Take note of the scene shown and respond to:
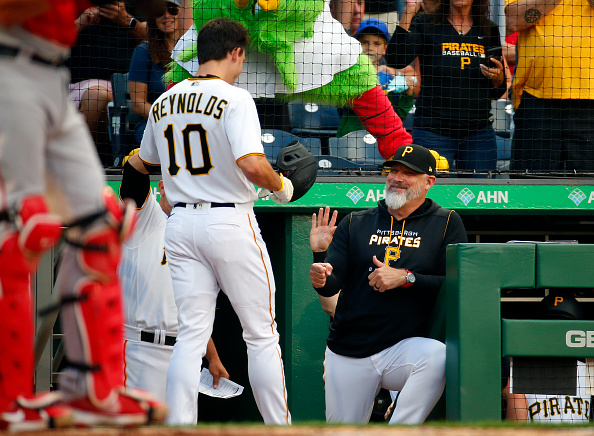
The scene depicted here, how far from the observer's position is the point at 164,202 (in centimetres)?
484

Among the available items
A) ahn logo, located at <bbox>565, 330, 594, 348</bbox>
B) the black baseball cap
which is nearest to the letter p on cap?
the black baseball cap

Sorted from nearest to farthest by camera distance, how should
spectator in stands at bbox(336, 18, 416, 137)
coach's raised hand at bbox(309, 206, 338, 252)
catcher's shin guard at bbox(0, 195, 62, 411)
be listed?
catcher's shin guard at bbox(0, 195, 62, 411), coach's raised hand at bbox(309, 206, 338, 252), spectator in stands at bbox(336, 18, 416, 137)

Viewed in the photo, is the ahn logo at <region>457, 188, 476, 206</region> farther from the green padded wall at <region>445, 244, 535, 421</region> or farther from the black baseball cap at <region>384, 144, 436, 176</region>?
the green padded wall at <region>445, 244, 535, 421</region>

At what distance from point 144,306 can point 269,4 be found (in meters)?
2.32

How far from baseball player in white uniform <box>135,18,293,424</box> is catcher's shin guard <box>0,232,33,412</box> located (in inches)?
60.4

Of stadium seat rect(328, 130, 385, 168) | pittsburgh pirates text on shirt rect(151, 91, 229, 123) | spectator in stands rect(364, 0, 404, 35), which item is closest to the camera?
pittsburgh pirates text on shirt rect(151, 91, 229, 123)

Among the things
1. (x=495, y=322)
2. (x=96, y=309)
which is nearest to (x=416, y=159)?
(x=495, y=322)

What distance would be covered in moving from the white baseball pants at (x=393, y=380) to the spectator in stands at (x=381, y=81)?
7.06ft

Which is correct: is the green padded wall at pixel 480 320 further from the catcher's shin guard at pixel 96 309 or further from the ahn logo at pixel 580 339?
the catcher's shin guard at pixel 96 309

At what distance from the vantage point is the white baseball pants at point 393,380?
4.15 metres

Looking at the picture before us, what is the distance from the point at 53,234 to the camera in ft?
7.19

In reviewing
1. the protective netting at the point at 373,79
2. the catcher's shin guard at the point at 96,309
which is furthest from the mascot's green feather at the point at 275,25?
the catcher's shin guard at the point at 96,309

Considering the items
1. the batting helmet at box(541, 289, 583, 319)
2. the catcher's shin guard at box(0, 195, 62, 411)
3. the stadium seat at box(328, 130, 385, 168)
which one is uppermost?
the stadium seat at box(328, 130, 385, 168)

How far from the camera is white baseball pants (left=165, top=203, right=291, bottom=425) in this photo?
379 centimetres
